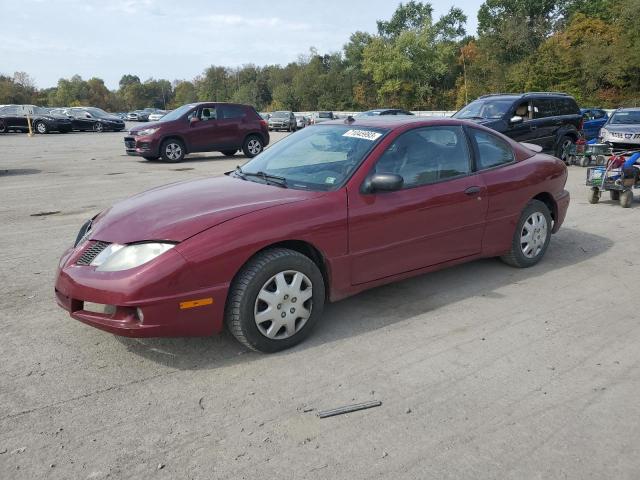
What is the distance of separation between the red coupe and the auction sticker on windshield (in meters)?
0.01

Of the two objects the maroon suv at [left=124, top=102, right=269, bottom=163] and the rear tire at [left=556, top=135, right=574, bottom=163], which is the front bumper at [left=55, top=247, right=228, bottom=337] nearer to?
the maroon suv at [left=124, top=102, right=269, bottom=163]

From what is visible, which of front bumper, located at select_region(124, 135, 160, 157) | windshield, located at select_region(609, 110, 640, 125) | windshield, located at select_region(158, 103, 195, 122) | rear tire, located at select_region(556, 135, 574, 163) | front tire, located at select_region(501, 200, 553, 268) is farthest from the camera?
windshield, located at select_region(158, 103, 195, 122)

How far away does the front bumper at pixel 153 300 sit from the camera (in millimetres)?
3242

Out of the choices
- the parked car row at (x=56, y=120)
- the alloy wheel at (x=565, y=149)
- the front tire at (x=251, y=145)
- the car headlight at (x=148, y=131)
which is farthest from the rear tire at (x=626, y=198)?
the parked car row at (x=56, y=120)

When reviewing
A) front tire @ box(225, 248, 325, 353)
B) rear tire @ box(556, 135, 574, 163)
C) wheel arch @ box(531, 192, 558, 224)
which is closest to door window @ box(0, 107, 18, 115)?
rear tire @ box(556, 135, 574, 163)

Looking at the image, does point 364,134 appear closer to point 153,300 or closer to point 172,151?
point 153,300

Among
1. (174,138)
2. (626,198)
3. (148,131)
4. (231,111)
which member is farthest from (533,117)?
(148,131)

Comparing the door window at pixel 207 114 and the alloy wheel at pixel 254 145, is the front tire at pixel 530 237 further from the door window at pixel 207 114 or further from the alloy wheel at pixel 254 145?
the alloy wheel at pixel 254 145

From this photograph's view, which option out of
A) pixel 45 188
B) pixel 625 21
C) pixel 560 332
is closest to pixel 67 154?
pixel 45 188

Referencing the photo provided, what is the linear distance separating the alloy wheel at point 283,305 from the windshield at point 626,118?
1460cm

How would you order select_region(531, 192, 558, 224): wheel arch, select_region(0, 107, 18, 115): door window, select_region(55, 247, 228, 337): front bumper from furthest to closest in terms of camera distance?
select_region(0, 107, 18, 115): door window, select_region(531, 192, 558, 224): wheel arch, select_region(55, 247, 228, 337): front bumper

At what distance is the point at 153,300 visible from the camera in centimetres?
324

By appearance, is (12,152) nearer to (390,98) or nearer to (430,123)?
(430,123)

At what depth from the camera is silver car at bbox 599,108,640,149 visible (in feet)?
45.8
